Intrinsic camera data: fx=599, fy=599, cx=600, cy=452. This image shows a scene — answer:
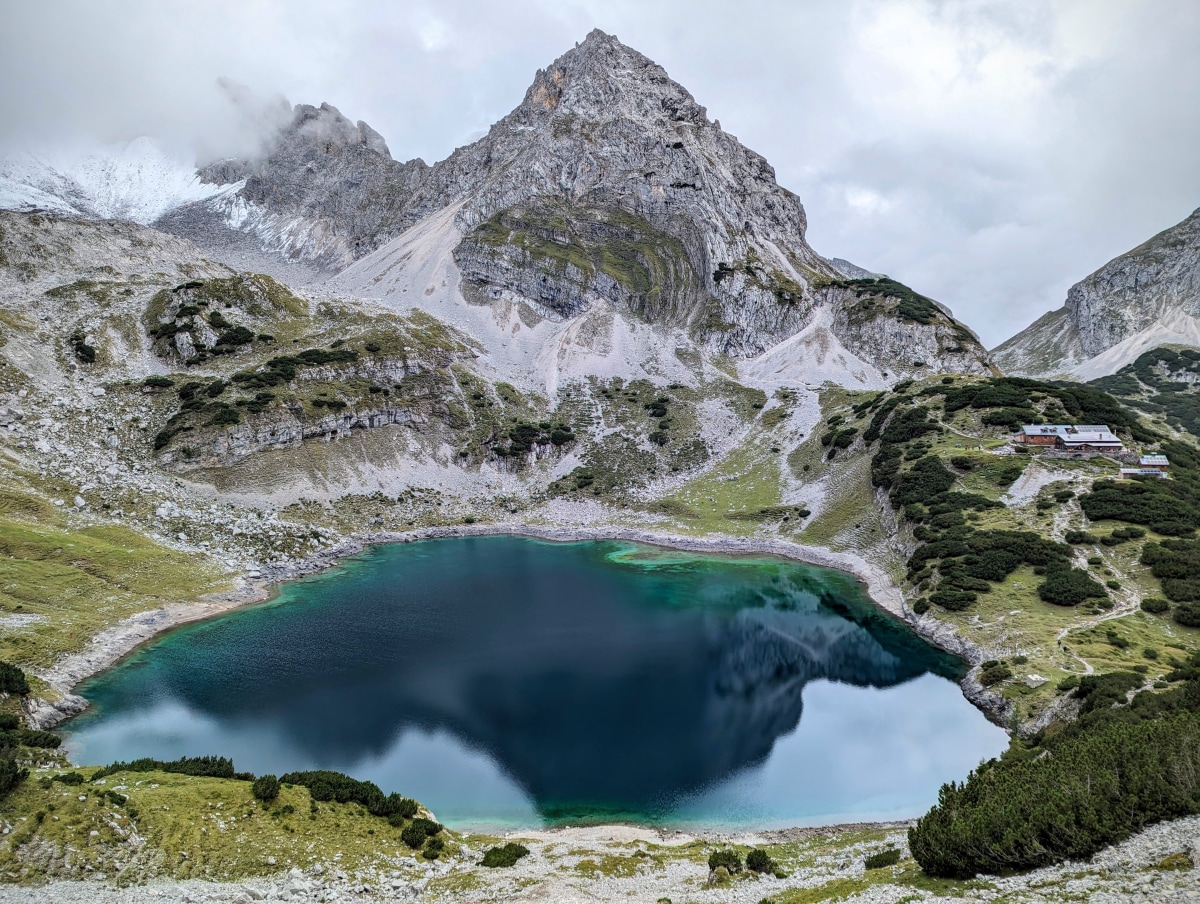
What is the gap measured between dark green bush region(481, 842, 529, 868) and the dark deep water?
5966mm

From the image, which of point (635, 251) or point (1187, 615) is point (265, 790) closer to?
point (1187, 615)

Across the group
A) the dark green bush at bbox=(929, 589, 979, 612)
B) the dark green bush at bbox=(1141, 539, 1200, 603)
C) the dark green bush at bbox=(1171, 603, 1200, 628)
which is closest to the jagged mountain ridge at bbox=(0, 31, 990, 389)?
the dark green bush at bbox=(929, 589, 979, 612)

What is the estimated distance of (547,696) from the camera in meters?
41.1

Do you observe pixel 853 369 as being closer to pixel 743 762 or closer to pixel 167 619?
pixel 743 762

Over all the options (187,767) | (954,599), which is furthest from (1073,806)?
(954,599)

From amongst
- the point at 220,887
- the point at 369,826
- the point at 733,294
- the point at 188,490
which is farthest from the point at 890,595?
the point at 733,294

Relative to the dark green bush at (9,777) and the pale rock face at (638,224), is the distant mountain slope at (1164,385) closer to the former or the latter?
the pale rock face at (638,224)

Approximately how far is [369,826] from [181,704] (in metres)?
23.4

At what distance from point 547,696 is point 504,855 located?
59.0 feet

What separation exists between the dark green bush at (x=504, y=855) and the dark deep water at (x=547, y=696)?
597 cm

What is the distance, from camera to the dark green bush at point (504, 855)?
893 inches

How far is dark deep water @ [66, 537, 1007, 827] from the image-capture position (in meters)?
32.2

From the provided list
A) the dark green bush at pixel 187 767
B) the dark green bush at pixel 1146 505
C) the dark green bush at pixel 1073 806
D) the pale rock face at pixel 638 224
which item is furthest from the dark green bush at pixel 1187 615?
the pale rock face at pixel 638 224

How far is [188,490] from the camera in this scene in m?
75.4
